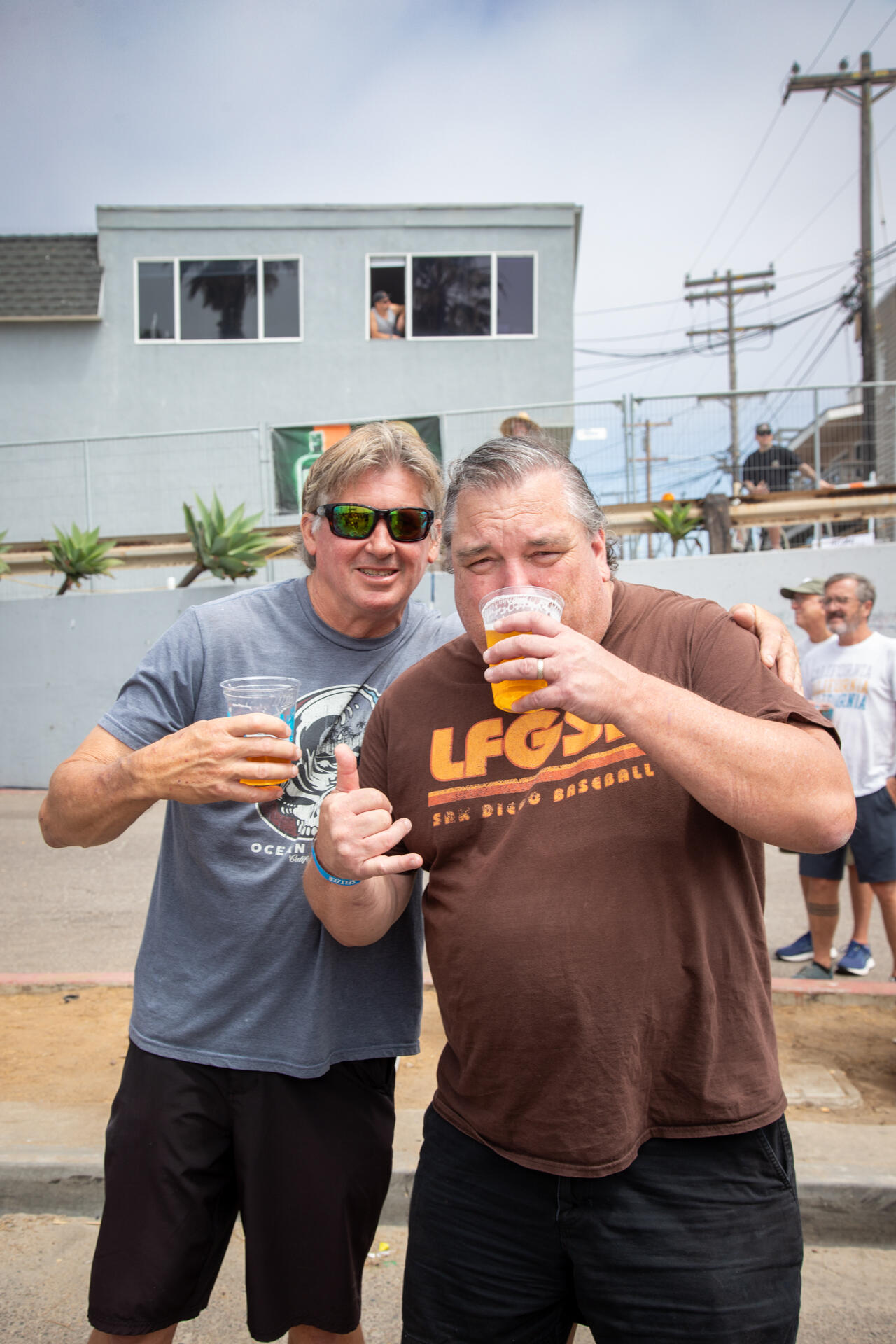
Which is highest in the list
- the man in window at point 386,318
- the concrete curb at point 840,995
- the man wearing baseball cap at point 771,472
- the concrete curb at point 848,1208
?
the man in window at point 386,318

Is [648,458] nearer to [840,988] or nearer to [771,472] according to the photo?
[771,472]

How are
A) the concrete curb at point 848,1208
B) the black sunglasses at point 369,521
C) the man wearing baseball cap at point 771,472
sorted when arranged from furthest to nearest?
1. the man wearing baseball cap at point 771,472
2. the concrete curb at point 848,1208
3. the black sunglasses at point 369,521

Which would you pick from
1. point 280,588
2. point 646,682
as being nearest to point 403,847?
point 646,682

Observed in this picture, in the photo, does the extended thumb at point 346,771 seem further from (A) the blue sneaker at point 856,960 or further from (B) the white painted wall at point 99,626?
(B) the white painted wall at point 99,626

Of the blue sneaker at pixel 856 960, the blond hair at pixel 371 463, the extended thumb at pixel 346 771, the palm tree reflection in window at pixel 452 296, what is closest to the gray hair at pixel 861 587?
the blue sneaker at pixel 856 960

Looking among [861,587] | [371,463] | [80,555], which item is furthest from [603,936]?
[80,555]

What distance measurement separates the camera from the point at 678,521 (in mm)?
13055

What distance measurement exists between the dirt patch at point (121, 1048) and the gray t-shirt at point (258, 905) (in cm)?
213

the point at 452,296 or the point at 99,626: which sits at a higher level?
the point at 452,296

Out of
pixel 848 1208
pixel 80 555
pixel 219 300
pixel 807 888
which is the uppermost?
pixel 219 300

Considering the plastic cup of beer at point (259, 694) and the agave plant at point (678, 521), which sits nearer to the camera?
the plastic cup of beer at point (259, 694)

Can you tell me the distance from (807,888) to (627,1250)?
14.3 feet

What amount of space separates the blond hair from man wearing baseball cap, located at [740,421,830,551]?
1171 centimetres

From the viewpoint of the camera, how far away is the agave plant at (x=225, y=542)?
1259 cm
